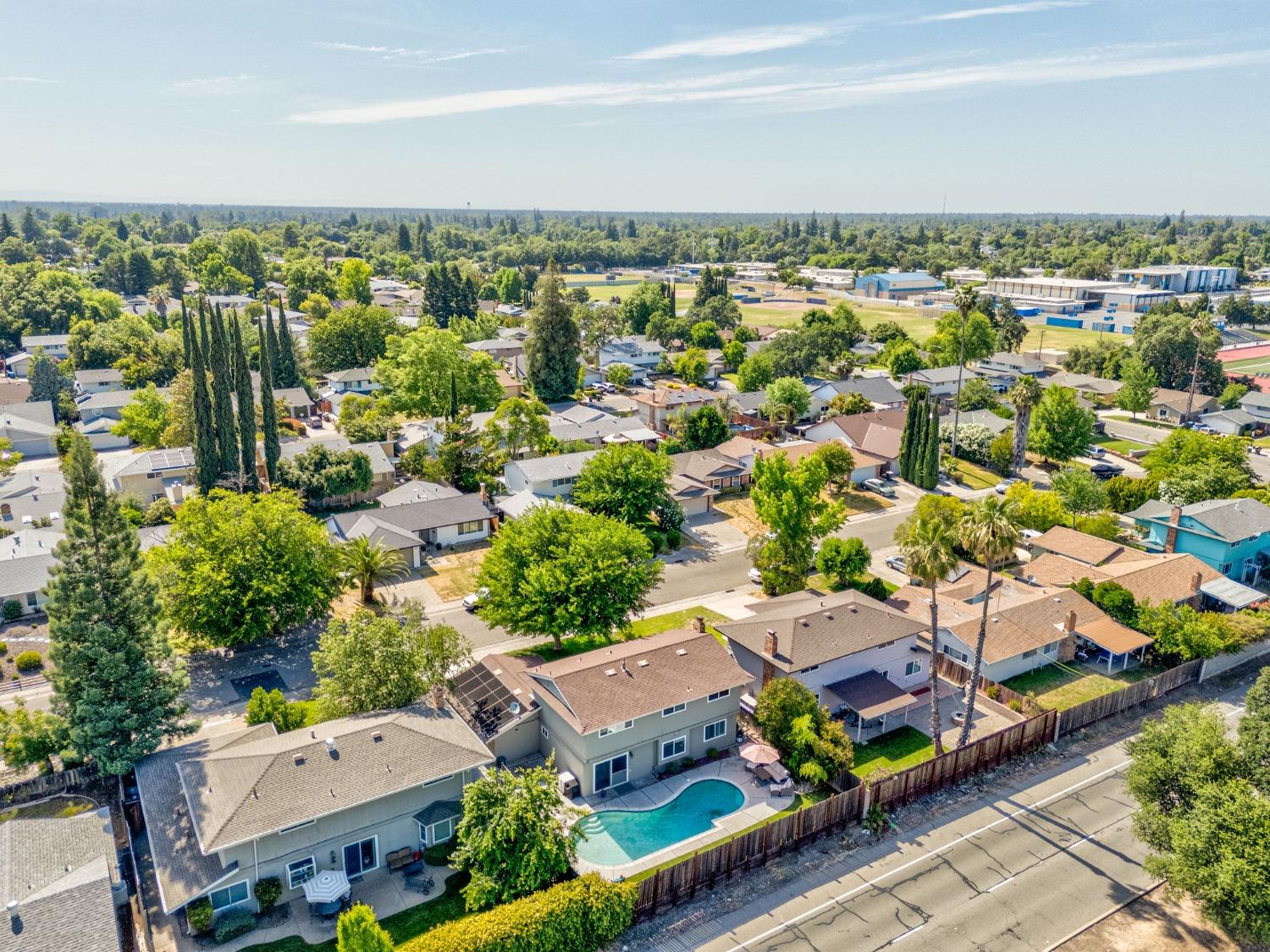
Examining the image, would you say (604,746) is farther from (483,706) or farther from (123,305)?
(123,305)

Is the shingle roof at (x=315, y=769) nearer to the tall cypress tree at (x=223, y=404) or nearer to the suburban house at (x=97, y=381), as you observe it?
the tall cypress tree at (x=223, y=404)

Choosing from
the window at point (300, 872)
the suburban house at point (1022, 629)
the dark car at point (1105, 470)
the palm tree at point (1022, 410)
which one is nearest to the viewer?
the window at point (300, 872)

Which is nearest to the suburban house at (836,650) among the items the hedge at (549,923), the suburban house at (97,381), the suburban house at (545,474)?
the hedge at (549,923)

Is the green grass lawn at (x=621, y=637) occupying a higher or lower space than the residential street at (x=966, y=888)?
higher

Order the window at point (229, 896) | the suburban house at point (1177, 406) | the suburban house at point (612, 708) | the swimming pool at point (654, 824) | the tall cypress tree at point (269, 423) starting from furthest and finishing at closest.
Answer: the suburban house at point (1177, 406), the tall cypress tree at point (269, 423), the suburban house at point (612, 708), the swimming pool at point (654, 824), the window at point (229, 896)

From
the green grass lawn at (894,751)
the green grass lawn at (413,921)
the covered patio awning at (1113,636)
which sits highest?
the covered patio awning at (1113,636)

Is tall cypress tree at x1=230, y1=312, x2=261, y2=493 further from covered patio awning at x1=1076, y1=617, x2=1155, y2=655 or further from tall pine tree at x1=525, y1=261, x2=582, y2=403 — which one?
covered patio awning at x1=1076, y1=617, x2=1155, y2=655

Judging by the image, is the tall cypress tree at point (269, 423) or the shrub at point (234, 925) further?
the tall cypress tree at point (269, 423)
